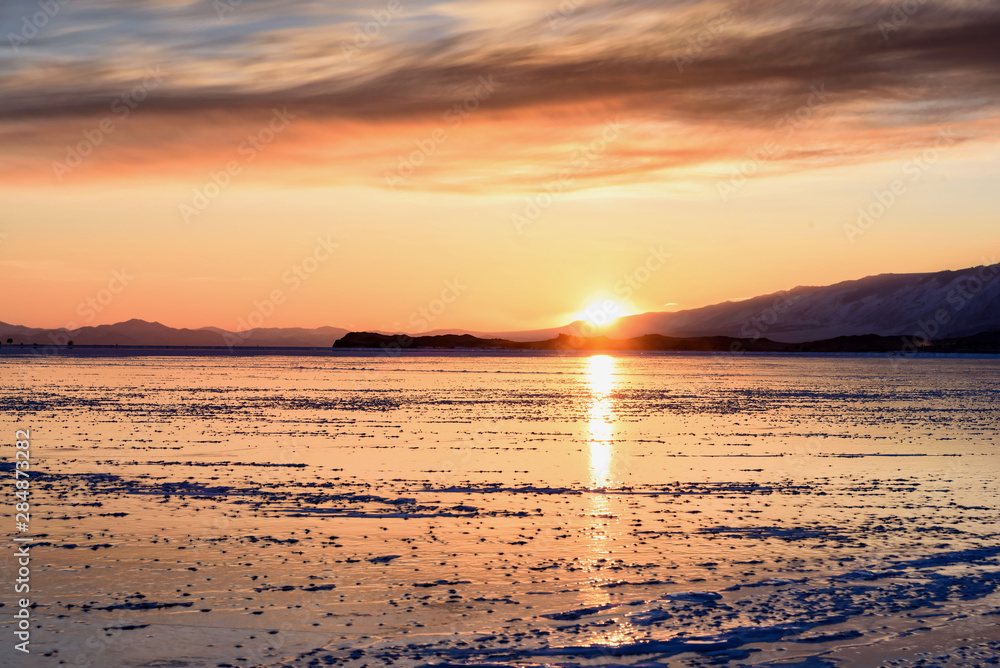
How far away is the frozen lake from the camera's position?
11.2m

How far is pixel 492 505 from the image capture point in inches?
782

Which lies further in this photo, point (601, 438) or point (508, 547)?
point (601, 438)

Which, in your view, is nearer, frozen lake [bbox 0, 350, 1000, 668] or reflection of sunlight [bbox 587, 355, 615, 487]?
frozen lake [bbox 0, 350, 1000, 668]

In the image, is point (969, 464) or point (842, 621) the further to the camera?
point (969, 464)

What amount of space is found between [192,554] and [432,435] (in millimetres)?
18399

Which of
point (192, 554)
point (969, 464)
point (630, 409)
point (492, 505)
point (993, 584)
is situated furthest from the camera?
point (630, 409)

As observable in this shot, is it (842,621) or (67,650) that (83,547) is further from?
(842,621)

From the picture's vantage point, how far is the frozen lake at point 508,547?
36.7ft

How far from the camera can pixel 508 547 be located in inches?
627

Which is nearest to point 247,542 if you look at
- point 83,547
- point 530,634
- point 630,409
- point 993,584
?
point 83,547

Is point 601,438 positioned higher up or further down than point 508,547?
higher up

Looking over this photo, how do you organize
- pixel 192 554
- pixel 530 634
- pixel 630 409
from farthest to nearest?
1. pixel 630 409
2. pixel 192 554
3. pixel 530 634

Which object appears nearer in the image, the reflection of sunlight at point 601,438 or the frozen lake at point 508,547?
the frozen lake at point 508,547

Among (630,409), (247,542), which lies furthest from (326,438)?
(630,409)
